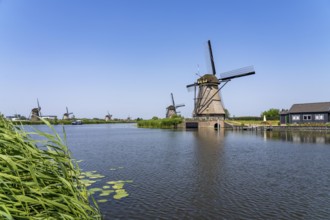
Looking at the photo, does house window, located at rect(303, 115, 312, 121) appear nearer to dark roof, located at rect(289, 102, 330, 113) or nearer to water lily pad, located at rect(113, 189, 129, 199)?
dark roof, located at rect(289, 102, 330, 113)

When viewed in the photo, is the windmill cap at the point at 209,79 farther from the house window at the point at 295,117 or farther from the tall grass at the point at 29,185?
the tall grass at the point at 29,185

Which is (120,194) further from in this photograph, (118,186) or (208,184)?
(208,184)

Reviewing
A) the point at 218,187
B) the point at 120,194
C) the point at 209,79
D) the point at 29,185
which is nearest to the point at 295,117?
the point at 209,79

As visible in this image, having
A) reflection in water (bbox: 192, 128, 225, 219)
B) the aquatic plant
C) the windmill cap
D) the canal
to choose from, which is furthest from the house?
the aquatic plant

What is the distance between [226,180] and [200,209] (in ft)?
15.4

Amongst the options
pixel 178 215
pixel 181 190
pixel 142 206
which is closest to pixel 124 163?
pixel 181 190

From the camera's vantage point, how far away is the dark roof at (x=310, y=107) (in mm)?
53909

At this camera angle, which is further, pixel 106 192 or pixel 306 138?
pixel 306 138

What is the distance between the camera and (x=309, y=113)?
184 feet

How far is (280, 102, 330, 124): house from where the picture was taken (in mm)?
53844

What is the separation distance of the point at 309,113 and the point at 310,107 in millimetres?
1566

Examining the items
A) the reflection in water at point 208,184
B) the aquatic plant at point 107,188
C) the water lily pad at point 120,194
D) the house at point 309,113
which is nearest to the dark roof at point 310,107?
the house at point 309,113

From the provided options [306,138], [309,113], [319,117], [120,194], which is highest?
[309,113]

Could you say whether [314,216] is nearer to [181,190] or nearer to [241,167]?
[181,190]
